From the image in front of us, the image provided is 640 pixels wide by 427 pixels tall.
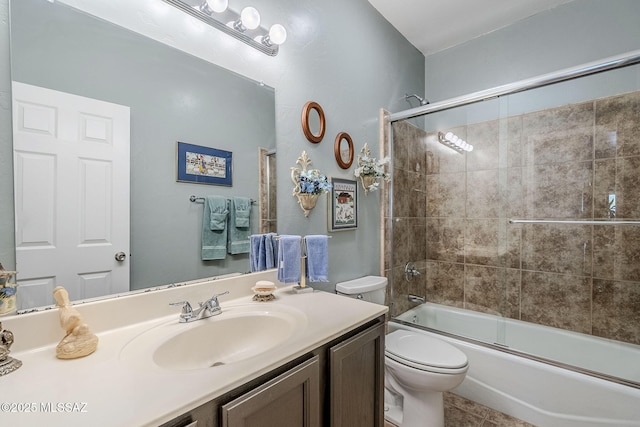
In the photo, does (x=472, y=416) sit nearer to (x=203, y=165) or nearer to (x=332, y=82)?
(x=203, y=165)

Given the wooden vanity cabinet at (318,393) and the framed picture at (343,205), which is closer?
the wooden vanity cabinet at (318,393)

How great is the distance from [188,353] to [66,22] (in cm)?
110

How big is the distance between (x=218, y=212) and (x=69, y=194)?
0.48 m

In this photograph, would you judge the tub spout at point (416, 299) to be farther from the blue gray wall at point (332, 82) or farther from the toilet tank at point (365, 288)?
the toilet tank at point (365, 288)

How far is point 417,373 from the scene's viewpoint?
4.85 ft

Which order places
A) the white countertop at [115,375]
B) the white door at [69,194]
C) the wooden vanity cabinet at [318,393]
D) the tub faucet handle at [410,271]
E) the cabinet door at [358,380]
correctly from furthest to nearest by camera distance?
the tub faucet handle at [410,271] < the cabinet door at [358,380] < the white door at [69,194] < the wooden vanity cabinet at [318,393] < the white countertop at [115,375]

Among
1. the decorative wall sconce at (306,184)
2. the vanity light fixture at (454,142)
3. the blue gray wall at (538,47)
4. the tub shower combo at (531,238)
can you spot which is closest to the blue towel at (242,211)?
the decorative wall sconce at (306,184)

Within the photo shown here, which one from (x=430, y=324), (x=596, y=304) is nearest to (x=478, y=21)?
(x=596, y=304)

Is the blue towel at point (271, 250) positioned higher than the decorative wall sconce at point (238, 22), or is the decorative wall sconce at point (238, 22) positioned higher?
the decorative wall sconce at point (238, 22)

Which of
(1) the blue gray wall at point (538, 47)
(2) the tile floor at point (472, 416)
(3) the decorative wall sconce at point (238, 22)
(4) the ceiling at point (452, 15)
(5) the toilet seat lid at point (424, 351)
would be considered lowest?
(2) the tile floor at point (472, 416)

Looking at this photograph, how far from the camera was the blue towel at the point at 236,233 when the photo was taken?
4.14 feet

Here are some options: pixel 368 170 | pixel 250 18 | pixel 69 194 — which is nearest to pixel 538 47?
pixel 368 170

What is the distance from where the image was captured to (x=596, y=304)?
1943mm

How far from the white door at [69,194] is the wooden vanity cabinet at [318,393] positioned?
1.95 feet
